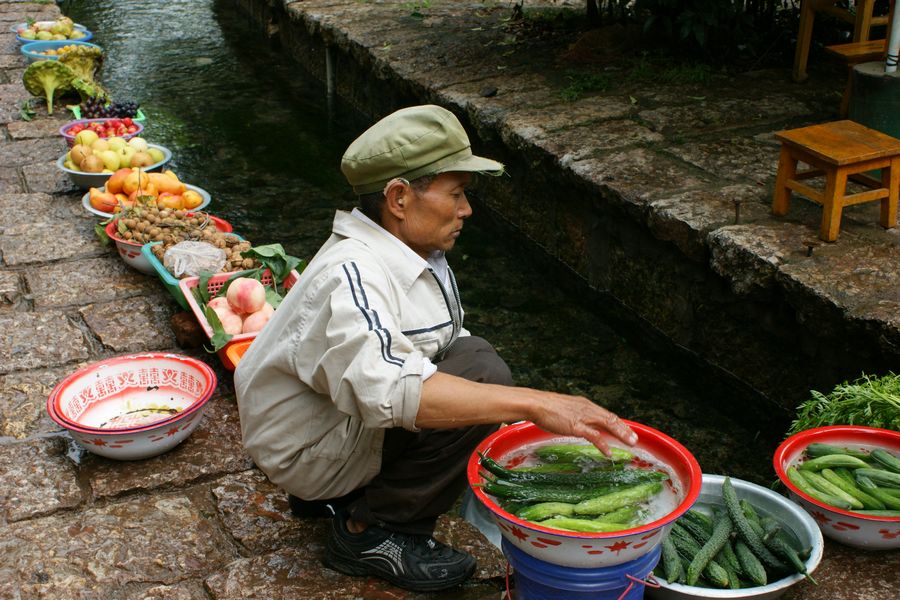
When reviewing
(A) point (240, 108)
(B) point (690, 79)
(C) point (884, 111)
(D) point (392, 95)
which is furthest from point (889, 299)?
(A) point (240, 108)

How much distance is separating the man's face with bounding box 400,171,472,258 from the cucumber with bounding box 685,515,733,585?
44.2 inches

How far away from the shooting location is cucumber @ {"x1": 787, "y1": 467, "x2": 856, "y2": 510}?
9.31 feet

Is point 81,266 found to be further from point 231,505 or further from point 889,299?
point 889,299

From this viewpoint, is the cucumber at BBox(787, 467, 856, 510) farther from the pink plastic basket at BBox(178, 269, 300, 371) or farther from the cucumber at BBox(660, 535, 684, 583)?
the pink plastic basket at BBox(178, 269, 300, 371)

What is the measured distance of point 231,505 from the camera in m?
3.32

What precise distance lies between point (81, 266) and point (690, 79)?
412 cm

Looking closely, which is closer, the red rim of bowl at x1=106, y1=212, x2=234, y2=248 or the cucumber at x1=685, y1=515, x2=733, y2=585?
the cucumber at x1=685, y1=515, x2=733, y2=585

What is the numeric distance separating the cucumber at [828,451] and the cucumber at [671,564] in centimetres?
64

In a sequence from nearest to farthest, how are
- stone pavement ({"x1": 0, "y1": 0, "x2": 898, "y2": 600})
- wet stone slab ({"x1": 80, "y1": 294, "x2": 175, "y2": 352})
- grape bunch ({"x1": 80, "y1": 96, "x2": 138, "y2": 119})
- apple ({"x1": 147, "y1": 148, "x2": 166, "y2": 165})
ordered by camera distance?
stone pavement ({"x1": 0, "y1": 0, "x2": 898, "y2": 600}), wet stone slab ({"x1": 80, "y1": 294, "x2": 175, "y2": 352}), apple ({"x1": 147, "y1": 148, "x2": 166, "y2": 165}), grape bunch ({"x1": 80, "y1": 96, "x2": 138, "y2": 119})

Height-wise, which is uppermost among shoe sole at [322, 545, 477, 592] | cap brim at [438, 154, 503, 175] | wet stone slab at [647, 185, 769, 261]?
cap brim at [438, 154, 503, 175]

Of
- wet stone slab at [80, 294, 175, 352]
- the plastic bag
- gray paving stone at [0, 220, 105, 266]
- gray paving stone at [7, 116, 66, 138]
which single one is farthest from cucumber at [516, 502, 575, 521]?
gray paving stone at [7, 116, 66, 138]

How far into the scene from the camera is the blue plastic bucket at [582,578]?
2400 mm

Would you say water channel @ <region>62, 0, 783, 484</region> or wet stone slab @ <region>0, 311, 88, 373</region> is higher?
wet stone slab @ <region>0, 311, 88, 373</region>

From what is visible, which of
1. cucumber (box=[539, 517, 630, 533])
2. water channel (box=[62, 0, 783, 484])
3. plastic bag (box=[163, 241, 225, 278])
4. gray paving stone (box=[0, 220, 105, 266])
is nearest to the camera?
cucumber (box=[539, 517, 630, 533])
